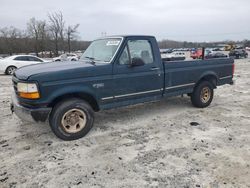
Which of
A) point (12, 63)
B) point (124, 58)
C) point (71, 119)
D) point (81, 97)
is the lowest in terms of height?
point (71, 119)

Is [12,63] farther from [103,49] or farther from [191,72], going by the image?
[191,72]

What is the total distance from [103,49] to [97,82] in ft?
3.38

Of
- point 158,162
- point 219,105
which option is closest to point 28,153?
point 158,162

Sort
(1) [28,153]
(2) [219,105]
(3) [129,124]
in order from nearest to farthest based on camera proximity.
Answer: (1) [28,153]
(3) [129,124]
(2) [219,105]

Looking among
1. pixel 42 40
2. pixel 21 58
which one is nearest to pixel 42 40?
pixel 42 40

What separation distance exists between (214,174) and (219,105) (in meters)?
3.96

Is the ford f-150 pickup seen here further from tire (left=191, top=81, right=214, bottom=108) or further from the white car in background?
the white car in background

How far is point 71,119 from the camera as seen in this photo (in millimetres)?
4344

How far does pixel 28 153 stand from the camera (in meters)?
3.89

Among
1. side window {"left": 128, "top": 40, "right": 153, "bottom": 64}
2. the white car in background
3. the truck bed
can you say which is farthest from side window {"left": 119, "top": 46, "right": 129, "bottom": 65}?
the white car in background

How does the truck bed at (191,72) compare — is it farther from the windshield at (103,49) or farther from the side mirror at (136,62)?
the windshield at (103,49)

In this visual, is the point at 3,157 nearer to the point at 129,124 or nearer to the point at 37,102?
the point at 37,102

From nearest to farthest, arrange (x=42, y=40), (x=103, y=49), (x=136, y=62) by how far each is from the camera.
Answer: (x=136, y=62) → (x=103, y=49) → (x=42, y=40)

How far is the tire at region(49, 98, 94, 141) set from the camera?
416 cm
